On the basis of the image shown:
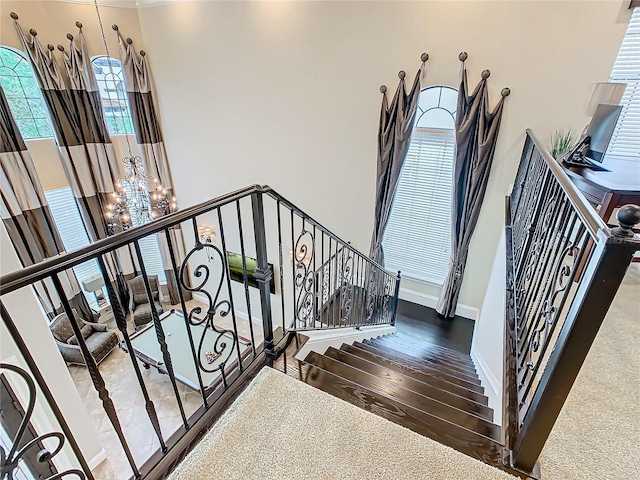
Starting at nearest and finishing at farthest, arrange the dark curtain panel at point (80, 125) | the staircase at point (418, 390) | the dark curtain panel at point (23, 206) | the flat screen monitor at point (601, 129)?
1. the staircase at point (418, 390)
2. the flat screen monitor at point (601, 129)
3. the dark curtain panel at point (23, 206)
4. the dark curtain panel at point (80, 125)

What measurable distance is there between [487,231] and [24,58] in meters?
6.85

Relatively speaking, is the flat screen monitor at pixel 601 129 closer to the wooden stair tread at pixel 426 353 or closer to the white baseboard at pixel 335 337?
the wooden stair tread at pixel 426 353

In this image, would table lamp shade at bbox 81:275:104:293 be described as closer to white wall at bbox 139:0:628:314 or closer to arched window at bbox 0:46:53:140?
white wall at bbox 139:0:628:314

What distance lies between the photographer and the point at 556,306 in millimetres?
1200

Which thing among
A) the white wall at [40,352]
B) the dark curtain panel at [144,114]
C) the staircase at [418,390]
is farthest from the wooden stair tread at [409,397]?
the dark curtain panel at [144,114]

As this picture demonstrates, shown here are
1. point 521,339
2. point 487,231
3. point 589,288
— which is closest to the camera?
point 589,288

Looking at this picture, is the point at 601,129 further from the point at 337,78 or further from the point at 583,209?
the point at 337,78

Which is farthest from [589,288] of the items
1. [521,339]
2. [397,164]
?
[397,164]

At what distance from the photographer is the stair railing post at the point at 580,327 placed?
2.79 feet

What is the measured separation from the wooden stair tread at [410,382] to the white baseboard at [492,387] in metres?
0.08

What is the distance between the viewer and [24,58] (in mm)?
4586

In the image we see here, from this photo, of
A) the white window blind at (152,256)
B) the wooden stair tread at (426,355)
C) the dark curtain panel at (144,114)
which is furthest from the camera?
the white window blind at (152,256)

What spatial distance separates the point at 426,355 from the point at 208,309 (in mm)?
2707

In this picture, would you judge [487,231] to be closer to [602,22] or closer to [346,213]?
[346,213]
